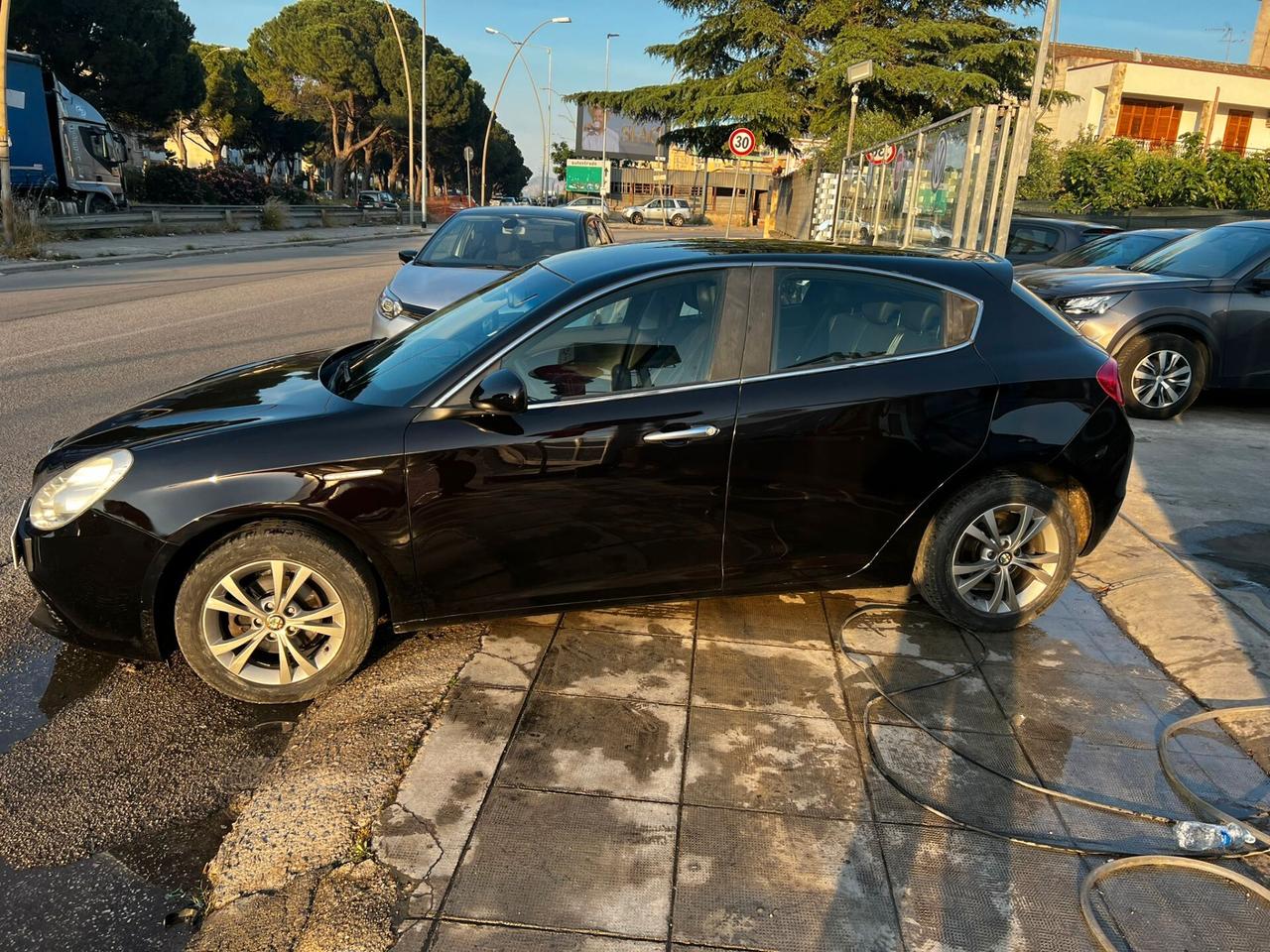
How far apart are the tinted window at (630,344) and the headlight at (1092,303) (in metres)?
5.68

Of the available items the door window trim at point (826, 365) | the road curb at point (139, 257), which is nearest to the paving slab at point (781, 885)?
the door window trim at point (826, 365)

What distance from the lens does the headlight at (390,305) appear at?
7.38 metres

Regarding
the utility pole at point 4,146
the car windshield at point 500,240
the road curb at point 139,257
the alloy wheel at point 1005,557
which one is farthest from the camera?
the road curb at point 139,257

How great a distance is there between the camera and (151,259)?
19953mm

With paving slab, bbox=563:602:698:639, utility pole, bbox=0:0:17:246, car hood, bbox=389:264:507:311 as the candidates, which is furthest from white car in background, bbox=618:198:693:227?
paving slab, bbox=563:602:698:639

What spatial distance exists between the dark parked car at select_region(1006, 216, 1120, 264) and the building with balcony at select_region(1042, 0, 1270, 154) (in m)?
26.9

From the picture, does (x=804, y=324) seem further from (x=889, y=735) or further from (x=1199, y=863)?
(x=1199, y=863)

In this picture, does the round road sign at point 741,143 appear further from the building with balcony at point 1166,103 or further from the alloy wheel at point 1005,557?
the building with balcony at point 1166,103

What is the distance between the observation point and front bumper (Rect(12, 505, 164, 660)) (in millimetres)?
3023

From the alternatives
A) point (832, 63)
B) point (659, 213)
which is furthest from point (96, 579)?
point (659, 213)

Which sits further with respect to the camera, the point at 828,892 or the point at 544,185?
the point at 544,185

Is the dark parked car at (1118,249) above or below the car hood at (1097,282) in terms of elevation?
above

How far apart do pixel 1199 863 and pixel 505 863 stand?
197 centimetres

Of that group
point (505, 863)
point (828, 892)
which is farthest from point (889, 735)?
point (505, 863)
